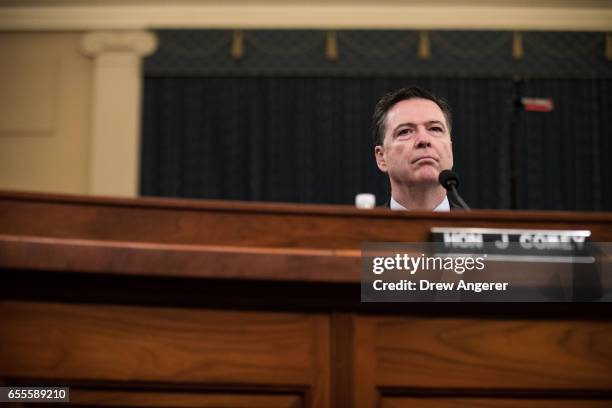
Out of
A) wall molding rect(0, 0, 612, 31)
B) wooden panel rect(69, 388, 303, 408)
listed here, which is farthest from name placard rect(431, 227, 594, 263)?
Answer: wall molding rect(0, 0, 612, 31)

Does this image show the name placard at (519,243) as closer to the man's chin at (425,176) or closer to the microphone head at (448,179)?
the microphone head at (448,179)

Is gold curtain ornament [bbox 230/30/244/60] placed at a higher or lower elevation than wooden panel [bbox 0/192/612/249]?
higher

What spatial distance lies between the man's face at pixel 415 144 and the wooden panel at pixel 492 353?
2.46 ft

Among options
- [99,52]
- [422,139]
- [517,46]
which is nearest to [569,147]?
[517,46]

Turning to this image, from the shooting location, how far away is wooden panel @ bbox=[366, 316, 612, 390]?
1.06 meters

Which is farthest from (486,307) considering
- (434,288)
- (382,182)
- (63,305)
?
(382,182)

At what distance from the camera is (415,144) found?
1.88 m

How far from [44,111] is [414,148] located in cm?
390

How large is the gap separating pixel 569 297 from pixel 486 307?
115 mm

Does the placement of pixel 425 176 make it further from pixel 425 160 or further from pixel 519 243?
pixel 519 243

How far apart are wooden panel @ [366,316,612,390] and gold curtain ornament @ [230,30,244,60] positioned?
13.9 feet

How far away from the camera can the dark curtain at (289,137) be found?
16.9 feet

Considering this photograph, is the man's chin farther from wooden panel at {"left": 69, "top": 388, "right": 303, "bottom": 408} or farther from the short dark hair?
wooden panel at {"left": 69, "top": 388, "right": 303, "bottom": 408}

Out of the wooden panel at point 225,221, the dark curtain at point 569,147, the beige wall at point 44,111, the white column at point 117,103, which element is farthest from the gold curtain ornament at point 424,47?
the wooden panel at point 225,221
